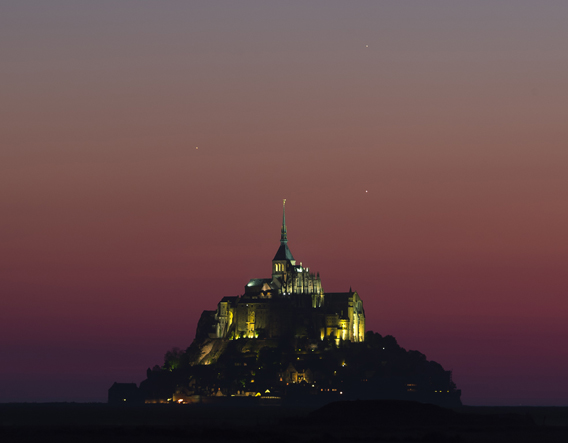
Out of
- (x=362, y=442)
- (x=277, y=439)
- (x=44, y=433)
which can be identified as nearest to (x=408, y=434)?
(x=362, y=442)

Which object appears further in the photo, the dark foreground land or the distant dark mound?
the distant dark mound

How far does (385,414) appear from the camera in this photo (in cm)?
10819

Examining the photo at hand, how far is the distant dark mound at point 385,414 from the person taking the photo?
10744cm

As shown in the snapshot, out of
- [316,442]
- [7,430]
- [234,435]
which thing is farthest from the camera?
[7,430]

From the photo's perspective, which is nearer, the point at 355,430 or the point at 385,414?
the point at 355,430

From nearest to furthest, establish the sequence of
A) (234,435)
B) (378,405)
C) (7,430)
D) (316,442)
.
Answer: (316,442) → (234,435) → (7,430) → (378,405)

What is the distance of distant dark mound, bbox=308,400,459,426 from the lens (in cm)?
10744

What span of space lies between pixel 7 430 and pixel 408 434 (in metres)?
36.8

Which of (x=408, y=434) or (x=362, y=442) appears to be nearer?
(x=362, y=442)

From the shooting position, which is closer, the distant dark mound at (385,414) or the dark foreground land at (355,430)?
the dark foreground land at (355,430)

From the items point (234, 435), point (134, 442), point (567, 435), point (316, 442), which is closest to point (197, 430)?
point (234, 435)

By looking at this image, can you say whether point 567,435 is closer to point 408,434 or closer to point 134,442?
point 408,434

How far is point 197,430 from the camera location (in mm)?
99812

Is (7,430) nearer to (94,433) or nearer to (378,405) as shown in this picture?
(94,433)
